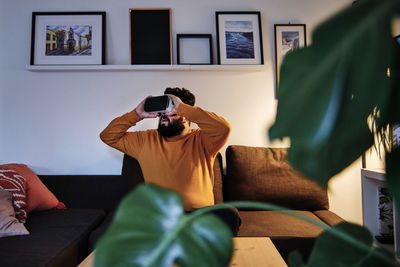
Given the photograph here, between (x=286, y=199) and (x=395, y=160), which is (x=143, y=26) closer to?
(x=286, y=199)

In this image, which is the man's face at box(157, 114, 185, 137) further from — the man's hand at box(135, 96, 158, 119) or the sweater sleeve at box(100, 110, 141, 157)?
the sweater sleeve at box(100, 110, 141, 157)

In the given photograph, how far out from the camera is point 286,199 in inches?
79.0

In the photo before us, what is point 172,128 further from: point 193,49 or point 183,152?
point 193,49

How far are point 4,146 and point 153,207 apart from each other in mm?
2670

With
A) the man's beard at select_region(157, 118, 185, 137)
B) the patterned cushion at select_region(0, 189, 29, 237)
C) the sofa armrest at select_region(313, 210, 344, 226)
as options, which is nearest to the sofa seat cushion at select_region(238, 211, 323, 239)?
the sofa armrest at select_region(313, 210, 344, 226)

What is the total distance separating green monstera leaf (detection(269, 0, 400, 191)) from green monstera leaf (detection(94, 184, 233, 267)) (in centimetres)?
9

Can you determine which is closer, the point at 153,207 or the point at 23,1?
the point at 153,207

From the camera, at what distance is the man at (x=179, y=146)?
5.87ft

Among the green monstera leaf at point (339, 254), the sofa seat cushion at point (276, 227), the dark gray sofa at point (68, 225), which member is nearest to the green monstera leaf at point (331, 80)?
the green monstera leaf at point (339, 254)

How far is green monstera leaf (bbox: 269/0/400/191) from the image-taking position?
0.66 feet

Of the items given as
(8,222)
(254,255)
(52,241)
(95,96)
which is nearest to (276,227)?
(254,255)

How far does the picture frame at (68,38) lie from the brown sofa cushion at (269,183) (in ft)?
4.64

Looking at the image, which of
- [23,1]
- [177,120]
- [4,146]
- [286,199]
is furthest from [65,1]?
[286,199]

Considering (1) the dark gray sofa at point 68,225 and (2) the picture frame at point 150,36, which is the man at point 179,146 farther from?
(2) the picture frame at point 150,36
